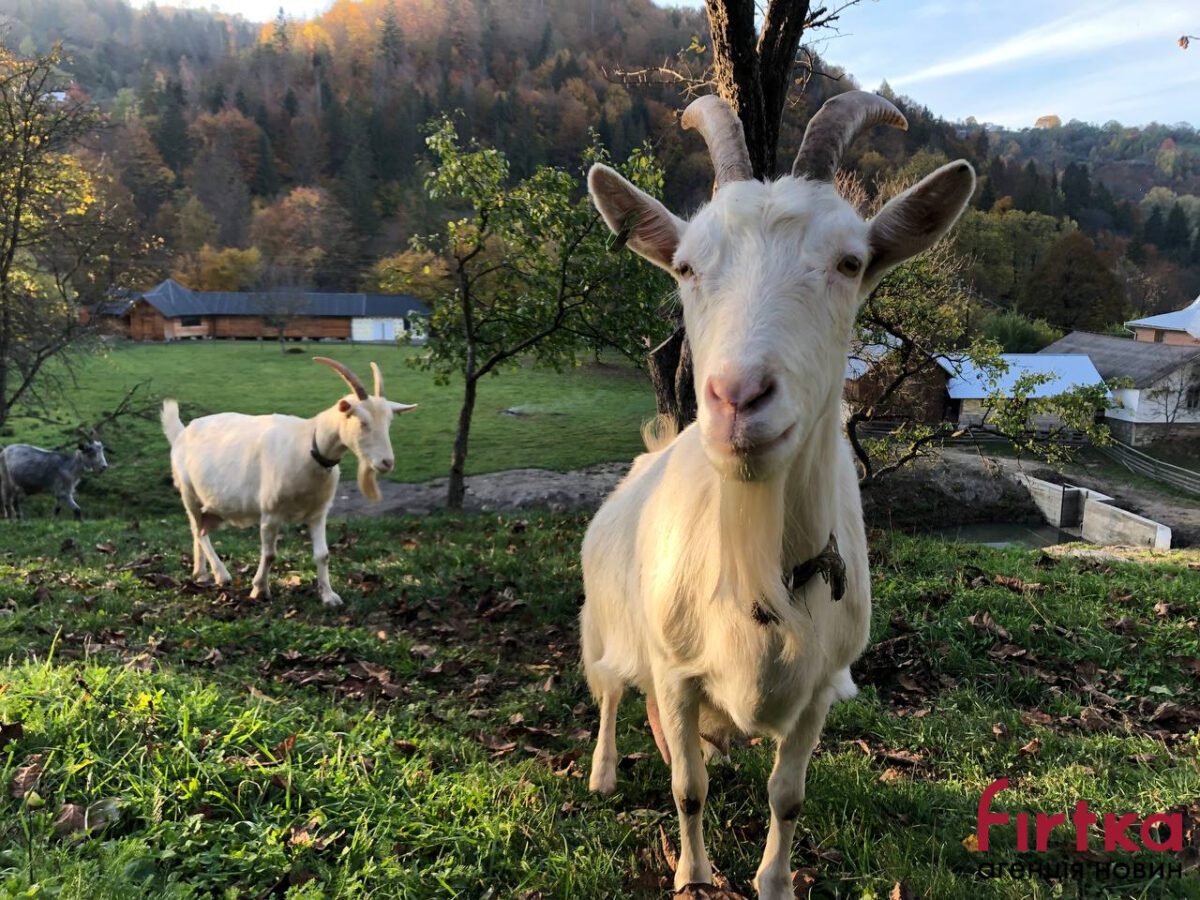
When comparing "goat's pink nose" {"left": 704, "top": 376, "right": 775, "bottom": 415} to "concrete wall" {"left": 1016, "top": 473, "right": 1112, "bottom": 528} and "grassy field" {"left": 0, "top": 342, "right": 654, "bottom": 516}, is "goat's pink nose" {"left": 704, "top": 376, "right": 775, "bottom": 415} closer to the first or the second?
"grassy field" {"left": 0, "top": 342, "right": 654, "bottom": 516}

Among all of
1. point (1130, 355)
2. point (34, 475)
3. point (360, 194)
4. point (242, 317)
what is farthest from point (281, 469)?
point (360, 194)

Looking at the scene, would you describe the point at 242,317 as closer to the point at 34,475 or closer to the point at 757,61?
the point at 34,475

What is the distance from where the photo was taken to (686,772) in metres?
2.75

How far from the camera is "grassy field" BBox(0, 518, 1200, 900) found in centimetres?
251

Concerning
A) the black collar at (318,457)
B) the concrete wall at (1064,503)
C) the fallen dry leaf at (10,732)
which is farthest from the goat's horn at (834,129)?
the concrete wall at (1064,503)

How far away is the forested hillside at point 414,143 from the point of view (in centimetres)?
4806

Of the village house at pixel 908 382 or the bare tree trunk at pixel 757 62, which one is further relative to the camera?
the village house at pixel 908 382

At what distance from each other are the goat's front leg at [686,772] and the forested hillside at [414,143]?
39.6 ft

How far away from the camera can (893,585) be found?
5.77 m

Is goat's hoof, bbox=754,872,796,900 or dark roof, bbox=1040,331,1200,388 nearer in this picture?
goat's hoof, bbox=754,872,796,900

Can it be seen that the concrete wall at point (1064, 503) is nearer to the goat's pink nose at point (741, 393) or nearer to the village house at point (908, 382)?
the village house at point (908, 382)

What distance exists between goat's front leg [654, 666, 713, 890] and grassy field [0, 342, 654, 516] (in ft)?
56.2

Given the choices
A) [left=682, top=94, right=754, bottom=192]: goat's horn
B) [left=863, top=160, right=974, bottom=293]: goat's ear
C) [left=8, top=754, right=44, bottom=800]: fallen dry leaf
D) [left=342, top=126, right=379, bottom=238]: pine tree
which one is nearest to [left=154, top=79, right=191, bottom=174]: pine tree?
[left=342, top=126, right=379, bottom=238]: pine tree

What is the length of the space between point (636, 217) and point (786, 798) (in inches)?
88.5
